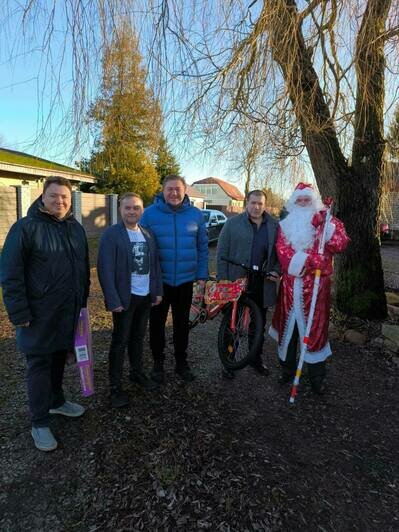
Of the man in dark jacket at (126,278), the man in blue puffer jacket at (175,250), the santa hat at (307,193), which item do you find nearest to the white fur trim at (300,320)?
the santa hat at (307,193)

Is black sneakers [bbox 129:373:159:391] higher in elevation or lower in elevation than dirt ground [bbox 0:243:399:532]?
higher

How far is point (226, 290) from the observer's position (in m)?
3.70

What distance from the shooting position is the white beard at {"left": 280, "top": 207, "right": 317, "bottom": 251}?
3.41 m

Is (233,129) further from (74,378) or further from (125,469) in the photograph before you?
(125,469)

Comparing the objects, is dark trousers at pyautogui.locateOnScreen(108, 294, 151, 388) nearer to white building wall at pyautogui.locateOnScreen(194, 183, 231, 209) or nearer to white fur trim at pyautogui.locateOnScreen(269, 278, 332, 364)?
white fur trim at pyautogui.locateOnScreen(269, 278, 332, 364)

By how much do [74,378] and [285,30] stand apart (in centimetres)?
369

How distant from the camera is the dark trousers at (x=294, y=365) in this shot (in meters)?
3.48

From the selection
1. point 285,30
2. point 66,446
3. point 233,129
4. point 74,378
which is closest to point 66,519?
point 66,446

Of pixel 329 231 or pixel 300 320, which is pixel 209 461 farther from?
pixel 329 231

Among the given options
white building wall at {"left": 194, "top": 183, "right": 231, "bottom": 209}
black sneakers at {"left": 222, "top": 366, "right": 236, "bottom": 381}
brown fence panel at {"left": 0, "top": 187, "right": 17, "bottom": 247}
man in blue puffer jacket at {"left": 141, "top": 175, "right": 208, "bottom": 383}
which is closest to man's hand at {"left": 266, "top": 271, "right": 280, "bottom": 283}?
man in blue puffer jacket at {"left": 141, "top": 175, "right": 208, "bottom": 383}

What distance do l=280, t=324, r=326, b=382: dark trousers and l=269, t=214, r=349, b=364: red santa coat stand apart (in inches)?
2.0

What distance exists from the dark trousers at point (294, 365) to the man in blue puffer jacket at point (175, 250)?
3.04 feet

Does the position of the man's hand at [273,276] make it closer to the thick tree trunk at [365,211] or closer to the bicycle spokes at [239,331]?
the bicycle spokes at [239,331]

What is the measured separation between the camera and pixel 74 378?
3.60m
